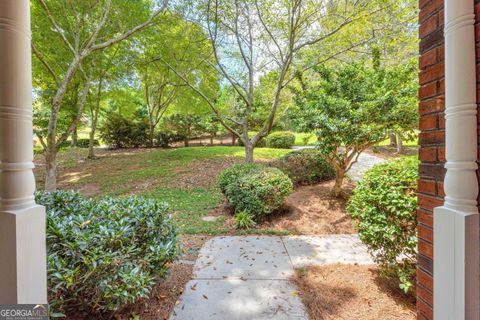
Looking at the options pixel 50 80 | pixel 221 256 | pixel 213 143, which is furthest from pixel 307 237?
pixel 213 143

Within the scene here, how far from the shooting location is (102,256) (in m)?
1.71

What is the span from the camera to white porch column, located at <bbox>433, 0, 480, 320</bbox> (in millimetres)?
1077

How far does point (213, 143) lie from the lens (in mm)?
18188

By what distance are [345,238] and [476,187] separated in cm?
306

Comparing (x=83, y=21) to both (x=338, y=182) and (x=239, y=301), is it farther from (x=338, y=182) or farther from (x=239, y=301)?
(x=239, y=301)

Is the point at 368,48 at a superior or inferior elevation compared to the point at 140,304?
superior

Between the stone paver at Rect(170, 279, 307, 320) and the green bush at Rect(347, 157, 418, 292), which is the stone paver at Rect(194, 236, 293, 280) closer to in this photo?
the stone paver at Rect(170, 279, 307, 320)

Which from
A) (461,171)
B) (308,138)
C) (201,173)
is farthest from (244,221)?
(201,173)

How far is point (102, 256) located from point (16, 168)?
86 centimetres

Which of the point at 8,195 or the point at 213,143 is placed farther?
the point at 213,143

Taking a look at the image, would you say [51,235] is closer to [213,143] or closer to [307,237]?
[307,237]

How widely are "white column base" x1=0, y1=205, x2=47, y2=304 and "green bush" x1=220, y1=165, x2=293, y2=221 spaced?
3505 millimetres

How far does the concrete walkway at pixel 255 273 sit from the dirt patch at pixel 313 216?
1.41 ft

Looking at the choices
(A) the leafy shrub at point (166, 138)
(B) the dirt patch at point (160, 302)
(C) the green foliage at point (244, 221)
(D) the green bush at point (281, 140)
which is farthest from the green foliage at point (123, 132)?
(B) the dirt patch at point (160, 302)
